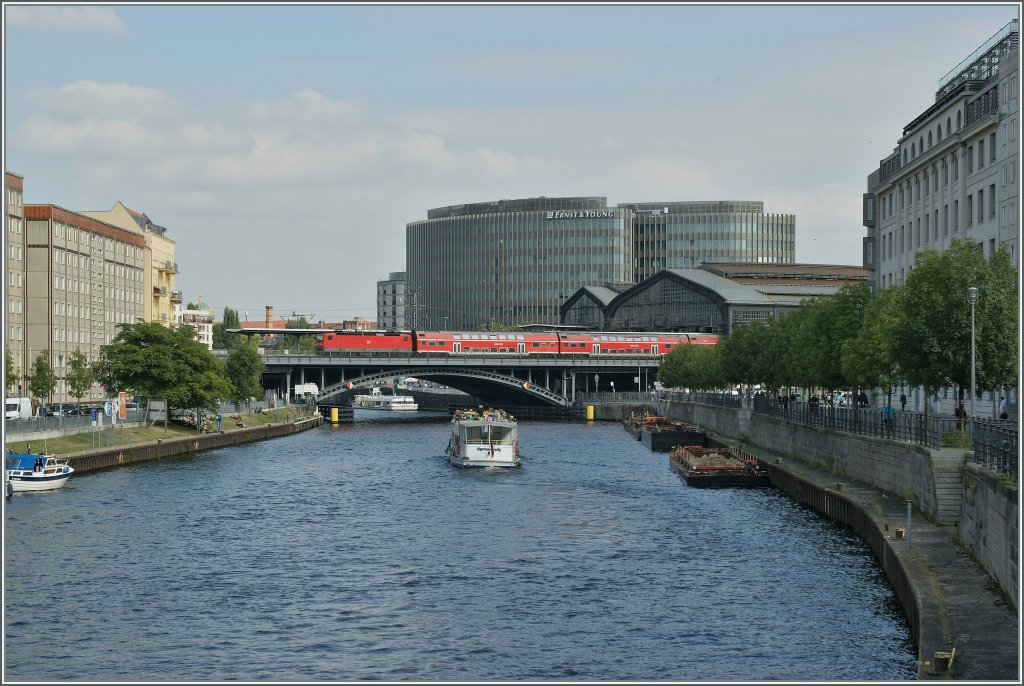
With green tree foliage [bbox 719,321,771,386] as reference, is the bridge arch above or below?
below

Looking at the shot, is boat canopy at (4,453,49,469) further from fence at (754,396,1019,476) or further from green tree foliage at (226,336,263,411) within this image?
green tree foliage at (226,336,263,411)

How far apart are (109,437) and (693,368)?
87.1 metres

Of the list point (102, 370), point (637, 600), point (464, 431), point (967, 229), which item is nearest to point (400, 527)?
point (637, 600)

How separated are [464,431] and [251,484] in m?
20.3

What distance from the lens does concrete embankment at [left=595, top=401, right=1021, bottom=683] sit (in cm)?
3159

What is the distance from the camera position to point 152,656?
3872cm

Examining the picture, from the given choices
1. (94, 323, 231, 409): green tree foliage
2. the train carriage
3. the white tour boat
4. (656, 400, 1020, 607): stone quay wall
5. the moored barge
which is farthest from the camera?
the train carriage

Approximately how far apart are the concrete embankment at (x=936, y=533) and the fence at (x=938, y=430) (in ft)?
2.21

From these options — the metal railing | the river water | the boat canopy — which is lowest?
the river water

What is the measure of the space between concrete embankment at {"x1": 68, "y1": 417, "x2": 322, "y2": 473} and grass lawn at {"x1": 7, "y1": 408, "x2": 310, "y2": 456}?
1.22m

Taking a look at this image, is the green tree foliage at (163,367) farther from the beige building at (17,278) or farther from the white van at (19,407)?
the beige building at (17,278)

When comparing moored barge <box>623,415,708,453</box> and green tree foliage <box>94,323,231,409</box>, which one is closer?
green tree foliage <box>94,323,231,409</box>

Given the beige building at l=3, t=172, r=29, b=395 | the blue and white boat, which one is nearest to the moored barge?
the blue and white boat

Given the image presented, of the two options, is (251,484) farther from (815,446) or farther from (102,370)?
(102,370)
